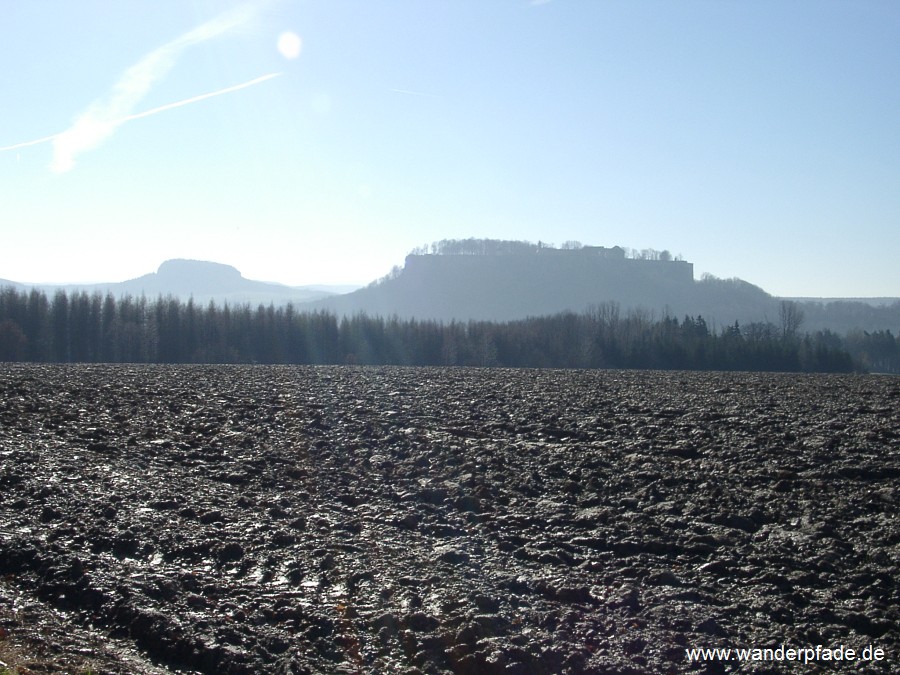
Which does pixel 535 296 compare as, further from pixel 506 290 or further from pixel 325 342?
pixel 325 342

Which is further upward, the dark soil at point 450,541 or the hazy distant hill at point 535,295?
the hazy distant hill at point 535,295

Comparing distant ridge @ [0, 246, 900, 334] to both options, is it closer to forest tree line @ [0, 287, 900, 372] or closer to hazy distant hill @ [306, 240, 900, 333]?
hazy distant hill @ [306, 240, 900, 333]

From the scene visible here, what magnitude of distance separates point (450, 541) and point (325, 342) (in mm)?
78237

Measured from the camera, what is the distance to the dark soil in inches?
247

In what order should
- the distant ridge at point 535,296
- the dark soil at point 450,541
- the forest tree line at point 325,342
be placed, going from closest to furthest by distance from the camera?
1. the dark soil at point 450,541
2. the forest tree line at point 325,342
3. the distant ridge at point 535,296

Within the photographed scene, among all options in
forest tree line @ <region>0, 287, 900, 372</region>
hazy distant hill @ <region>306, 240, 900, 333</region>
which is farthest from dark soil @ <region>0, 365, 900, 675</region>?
hazy distant hill @ <region>306, 240, 900, 333</region>

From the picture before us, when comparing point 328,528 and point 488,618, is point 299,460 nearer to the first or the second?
point 328,528

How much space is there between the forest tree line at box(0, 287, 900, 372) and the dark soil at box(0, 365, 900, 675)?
60403 mm

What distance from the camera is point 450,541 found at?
8594mm

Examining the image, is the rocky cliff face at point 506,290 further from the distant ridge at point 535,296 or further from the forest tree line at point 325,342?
the forest tree line at point 325,342

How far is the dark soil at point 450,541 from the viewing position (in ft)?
20.6

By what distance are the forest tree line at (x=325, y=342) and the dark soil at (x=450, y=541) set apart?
60.4 meters

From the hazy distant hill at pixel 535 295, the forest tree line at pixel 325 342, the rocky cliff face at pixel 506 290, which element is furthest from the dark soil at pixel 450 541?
the rocky cliff face at pixel 506 290

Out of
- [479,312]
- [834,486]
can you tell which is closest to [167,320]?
[834,486]
